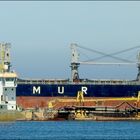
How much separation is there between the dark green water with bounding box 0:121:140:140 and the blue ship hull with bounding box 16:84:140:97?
16.9 metres

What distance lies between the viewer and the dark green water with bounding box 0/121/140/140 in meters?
129

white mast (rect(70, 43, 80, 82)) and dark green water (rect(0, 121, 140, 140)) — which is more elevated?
white mast (rect(70, 43, 80, 82))

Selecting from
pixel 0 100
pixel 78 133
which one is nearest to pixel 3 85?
pixel 0 100

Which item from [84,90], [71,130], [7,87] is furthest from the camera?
[84,90]

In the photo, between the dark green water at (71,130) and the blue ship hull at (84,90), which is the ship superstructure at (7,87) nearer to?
the dark green water at (71,130)

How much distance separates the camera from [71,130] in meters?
141

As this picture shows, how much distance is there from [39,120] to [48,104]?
435 inches

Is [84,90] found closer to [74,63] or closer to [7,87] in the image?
[74,63]

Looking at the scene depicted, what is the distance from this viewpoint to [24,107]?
568ft

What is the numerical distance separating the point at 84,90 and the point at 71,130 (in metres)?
41.2

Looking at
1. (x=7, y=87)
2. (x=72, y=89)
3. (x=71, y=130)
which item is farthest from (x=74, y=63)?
(x=71, y=130)

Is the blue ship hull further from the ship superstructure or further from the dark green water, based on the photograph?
the ship superstructure

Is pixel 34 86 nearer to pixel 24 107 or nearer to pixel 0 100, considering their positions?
pixel 24 107

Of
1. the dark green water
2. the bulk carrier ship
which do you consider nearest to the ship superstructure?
the dark green water
